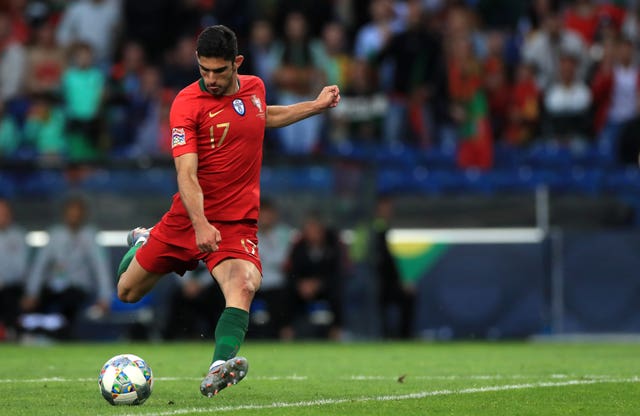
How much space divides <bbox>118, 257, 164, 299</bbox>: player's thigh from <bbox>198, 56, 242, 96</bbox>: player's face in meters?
1.36

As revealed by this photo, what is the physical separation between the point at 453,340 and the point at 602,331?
1863 mm

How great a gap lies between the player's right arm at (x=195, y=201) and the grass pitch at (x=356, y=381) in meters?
0.96

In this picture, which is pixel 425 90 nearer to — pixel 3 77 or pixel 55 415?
pixel 3 77

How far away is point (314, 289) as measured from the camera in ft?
54.1

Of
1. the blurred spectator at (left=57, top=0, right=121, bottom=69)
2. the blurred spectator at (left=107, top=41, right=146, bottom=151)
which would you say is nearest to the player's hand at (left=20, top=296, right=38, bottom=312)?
the blurred spectator at (left=107, top=41, right=146, bottom=151)

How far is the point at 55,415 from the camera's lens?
7.17 meters

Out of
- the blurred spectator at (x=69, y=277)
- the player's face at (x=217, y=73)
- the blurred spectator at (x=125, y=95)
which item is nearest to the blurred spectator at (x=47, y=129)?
the blurred spectator at (x=125, y=95)

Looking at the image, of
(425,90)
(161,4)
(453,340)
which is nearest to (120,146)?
(161,4)

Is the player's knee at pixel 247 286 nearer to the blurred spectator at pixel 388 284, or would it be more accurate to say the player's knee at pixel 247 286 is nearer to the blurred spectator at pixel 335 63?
the blurred spectator at pixel 388 284

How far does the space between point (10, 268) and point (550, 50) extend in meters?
8.19

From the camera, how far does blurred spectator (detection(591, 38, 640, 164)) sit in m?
18.3

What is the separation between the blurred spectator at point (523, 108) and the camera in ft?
61.5

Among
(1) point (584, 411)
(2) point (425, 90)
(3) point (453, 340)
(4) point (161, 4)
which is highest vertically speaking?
(4) point (161, 4)

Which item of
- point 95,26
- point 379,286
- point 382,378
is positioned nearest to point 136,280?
point 382,378
